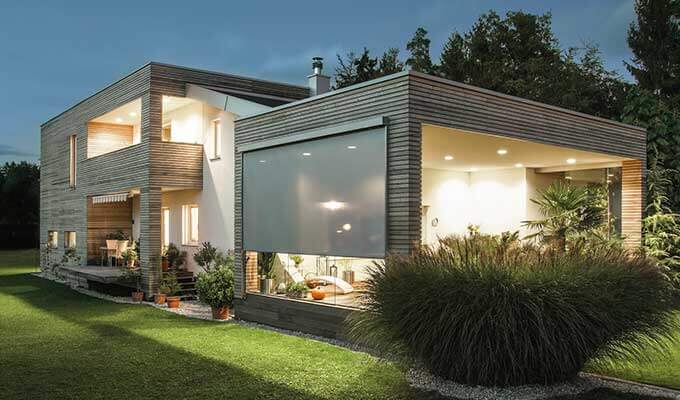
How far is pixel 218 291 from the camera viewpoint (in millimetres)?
12227

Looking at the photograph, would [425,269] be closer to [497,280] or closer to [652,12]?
[497,280]

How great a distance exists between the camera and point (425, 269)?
22.0 feet

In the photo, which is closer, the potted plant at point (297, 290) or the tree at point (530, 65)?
the potted plant at point (297, 290)

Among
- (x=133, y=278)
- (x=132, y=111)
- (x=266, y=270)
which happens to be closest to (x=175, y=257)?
(x=133, y=278)

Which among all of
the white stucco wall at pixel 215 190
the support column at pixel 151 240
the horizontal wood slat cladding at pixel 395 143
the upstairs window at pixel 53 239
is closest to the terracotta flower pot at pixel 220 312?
the white stucco wall at pixel 215 190

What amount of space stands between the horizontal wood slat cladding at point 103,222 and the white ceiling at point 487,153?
36.8 feet

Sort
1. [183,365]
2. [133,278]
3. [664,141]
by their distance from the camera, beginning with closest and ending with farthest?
[183,365] < [133,278] < [664,141]

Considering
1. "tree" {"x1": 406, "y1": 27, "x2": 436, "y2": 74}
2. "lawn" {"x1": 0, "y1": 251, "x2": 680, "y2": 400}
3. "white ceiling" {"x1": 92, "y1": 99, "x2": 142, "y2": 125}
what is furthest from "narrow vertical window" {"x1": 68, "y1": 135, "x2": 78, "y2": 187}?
→ "tree" {"x1": 406, "y1": 27, "x2": 436, "y2": 74}

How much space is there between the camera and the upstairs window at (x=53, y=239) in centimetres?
2427

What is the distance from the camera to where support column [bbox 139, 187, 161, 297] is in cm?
1538

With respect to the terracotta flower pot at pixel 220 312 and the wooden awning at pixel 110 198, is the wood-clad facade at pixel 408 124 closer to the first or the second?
the terracotta flower pot at pixel 220 312

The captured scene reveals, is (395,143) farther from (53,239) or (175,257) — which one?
(53,239)

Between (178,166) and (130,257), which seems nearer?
(178,166)

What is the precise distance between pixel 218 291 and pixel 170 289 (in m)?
3.18
